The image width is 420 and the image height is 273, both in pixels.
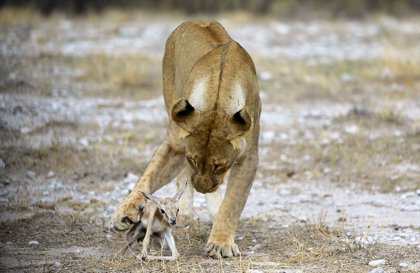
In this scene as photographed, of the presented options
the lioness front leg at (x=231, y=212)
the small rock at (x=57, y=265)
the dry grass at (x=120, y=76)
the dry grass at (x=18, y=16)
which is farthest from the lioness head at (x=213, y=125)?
the dry grass at (x=18, y=16)

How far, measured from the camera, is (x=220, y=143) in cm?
564

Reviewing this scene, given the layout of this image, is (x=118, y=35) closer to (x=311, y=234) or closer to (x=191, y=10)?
(x=191, y=10)

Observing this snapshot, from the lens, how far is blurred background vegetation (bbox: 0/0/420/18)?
2095 cm

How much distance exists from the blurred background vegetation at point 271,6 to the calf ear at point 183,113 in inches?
601

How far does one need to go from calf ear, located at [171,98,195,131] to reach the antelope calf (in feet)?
1.48


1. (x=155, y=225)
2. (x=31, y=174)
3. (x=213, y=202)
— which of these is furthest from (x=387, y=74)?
(x=155, y=225)

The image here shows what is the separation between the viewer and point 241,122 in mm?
5656

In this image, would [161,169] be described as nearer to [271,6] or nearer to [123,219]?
[123,219]

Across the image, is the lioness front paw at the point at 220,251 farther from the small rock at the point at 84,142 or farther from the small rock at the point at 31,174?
the small rock at the point at 84,142

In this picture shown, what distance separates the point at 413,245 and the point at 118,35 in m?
11.8

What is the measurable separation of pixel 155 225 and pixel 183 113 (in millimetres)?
658

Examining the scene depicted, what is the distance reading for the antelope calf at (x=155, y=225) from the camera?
5.59 m

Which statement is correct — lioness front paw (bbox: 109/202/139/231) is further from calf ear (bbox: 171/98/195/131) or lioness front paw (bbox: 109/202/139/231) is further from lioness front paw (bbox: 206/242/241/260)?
calf ear (bbox: 171/98/195/131)

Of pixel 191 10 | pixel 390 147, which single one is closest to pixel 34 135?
pixel 390 147
